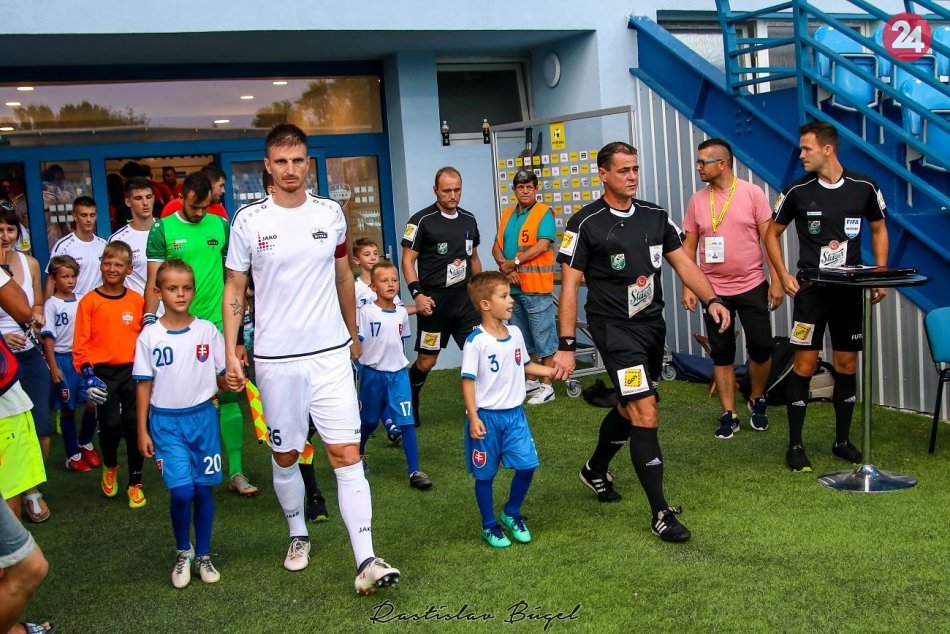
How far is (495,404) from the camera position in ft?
16.8

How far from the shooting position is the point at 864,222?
7789 mm

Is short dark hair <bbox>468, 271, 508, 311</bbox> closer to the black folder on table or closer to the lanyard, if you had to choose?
the black folder on table

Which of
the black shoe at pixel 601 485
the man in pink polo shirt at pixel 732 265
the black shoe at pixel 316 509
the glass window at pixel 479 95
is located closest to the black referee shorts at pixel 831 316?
the man in pink polo shirt at pixel 732 265

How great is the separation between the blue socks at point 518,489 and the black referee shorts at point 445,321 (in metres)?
2.71

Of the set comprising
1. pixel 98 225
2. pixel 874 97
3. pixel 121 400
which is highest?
pixel 874 97

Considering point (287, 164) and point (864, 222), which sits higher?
point (287, 164)

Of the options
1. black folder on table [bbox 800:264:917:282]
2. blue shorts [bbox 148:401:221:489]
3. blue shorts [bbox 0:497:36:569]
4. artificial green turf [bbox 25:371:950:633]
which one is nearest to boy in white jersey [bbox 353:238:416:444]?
→ artificial green turf [bbox 25:371:950:633]

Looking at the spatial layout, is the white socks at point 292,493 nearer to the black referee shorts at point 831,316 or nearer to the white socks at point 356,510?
the white socks at point 356,510

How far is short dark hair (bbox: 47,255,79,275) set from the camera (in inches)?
301

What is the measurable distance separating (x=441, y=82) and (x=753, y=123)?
149 inches

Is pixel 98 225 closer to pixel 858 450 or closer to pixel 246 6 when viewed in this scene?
pixel 246 6

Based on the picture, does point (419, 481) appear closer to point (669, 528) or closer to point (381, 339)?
point (381, 339)

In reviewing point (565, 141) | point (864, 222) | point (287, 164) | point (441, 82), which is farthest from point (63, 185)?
point (864, 222)

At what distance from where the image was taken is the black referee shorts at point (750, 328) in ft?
23.7
